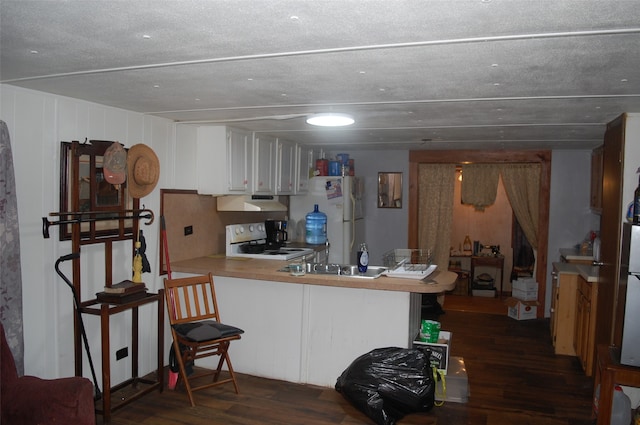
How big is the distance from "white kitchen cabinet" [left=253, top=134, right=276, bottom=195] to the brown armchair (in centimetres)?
293

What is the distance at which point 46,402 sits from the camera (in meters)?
2.25

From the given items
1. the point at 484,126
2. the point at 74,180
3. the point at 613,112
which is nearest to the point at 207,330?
the point at 74,180

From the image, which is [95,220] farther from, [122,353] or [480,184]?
[480,184]

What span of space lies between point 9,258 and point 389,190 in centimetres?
482

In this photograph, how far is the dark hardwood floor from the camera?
3357 millimetres

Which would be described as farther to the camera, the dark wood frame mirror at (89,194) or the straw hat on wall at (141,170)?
the straw hat on wall at (141,170)

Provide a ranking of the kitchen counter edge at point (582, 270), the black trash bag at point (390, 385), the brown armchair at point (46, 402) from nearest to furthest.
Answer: the brown armchair at point (46, 402)
the black trash bag at point (390, 385)
the kitchen counter edge at point (582, 270)

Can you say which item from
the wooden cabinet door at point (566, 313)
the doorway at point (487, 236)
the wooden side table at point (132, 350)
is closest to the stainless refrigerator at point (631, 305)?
the wooden cabinet door at point (566, 313)

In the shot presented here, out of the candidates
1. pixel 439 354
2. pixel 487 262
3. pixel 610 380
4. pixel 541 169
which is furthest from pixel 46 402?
pixel 487 262

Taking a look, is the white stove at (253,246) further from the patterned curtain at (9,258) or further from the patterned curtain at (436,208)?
the patterned curtain at (9,258)

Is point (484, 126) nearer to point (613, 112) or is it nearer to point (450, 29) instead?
point (613, 112)

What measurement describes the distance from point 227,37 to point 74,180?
1819 millimetres

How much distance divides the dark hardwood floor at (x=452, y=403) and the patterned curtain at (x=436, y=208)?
6.73 feet

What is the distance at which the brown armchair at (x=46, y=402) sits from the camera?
7.35 ft
